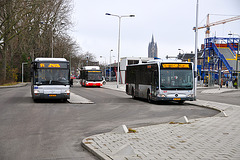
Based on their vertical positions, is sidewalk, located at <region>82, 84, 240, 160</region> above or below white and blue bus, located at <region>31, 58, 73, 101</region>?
below

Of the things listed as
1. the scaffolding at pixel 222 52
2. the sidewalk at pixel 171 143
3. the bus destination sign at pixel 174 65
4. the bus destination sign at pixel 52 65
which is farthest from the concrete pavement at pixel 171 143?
the scaffolding at pixel 222 52

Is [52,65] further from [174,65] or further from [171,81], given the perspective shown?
[174,65]

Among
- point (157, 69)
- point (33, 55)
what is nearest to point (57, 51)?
point (33, 55)

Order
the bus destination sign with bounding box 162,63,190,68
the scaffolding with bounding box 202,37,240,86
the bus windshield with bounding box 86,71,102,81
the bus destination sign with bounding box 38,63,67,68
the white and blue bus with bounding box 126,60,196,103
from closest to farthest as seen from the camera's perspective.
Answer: the white and blue bus with bounding box 126,60,196,103
the bus destination sign with bounding box 162,63,190,68
the bus destination sign with bounding box 38,63,67,68
the bus windshield with bounding box 86,71,102,81
the scaffolding with bounding box 202,37,240,86

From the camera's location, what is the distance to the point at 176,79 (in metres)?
21.2

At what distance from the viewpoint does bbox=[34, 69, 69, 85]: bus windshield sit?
2115cm

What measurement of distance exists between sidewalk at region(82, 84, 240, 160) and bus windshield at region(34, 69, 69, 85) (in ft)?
37.7

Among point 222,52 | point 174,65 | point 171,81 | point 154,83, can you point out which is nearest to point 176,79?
point 171,81

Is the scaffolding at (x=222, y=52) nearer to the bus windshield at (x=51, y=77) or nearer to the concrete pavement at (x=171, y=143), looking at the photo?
the bus windshield at (x=51, y=77)

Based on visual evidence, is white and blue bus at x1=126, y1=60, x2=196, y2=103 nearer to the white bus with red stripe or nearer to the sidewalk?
the sidewalk

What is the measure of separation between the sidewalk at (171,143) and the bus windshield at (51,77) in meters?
11.5

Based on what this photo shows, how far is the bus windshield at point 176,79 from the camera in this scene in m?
21.0

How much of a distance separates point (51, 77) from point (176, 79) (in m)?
7.23

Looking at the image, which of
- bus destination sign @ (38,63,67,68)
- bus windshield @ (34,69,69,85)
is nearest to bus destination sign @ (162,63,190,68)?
bus windshield @ (34,69,69,85)
